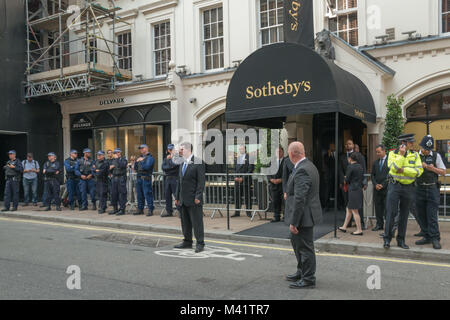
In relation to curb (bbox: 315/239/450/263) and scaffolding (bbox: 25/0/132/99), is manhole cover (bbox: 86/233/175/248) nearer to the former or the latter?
curb (bbox: 315/239/450/263)

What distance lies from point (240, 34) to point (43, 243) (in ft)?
30.4

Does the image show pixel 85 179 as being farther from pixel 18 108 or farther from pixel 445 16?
pixel 445 16

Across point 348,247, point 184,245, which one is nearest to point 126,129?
point 184,245

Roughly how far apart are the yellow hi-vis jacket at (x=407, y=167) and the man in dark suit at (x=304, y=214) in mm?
2626

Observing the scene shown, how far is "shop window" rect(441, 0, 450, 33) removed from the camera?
10750 millimetres

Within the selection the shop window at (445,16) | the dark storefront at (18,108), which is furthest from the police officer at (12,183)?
the shop window at (445,16)

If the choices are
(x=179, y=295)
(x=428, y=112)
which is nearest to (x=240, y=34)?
(x=428, y=112)

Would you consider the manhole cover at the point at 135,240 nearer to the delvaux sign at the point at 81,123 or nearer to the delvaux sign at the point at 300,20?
the delvaux sign at the point at 300,20

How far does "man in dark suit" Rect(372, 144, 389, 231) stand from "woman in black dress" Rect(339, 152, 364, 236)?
0.55m

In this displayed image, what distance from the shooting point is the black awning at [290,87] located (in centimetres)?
873

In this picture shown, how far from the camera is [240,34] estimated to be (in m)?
14.0

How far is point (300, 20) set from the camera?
10891mm

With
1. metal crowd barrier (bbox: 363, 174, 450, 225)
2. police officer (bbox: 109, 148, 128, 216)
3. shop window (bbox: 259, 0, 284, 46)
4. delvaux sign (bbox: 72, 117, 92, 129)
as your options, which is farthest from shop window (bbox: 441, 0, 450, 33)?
delvaux sign (bbox: 72, 117, 92, 129)
